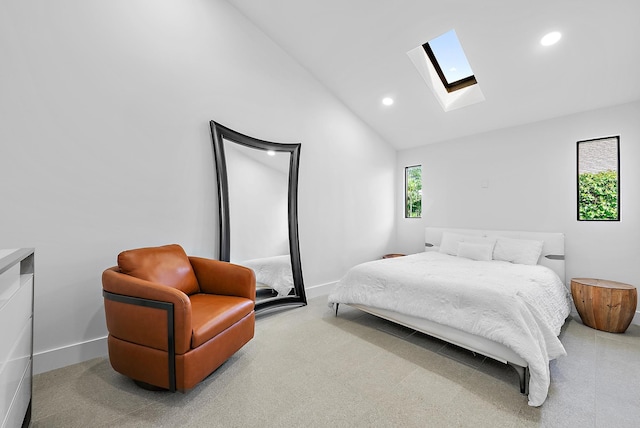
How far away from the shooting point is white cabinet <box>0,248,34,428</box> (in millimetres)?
1063

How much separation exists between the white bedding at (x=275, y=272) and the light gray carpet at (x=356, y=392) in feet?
2.62

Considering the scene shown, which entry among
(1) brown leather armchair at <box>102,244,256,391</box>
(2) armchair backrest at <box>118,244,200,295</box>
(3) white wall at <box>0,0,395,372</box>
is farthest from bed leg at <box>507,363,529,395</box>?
(3) white wall at <box>0,0,395,372</box>

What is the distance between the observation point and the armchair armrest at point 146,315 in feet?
5.40

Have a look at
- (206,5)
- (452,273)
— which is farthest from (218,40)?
(452,273)

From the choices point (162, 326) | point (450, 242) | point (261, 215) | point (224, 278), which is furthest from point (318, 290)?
point (162, 326)

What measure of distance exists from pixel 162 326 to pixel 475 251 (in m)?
3.72

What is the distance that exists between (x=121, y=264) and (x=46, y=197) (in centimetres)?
79

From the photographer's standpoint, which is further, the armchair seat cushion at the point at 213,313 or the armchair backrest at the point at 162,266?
the armchair backrest at the point at 162,266

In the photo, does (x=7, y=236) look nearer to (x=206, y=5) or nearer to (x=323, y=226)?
(x=206, y=5)

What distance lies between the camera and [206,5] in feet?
9.69

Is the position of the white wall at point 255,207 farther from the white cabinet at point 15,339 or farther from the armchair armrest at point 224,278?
the white cabinet at point 15,339

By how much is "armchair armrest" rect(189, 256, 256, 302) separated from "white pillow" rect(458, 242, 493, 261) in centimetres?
298

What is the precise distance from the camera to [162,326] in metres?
1.66

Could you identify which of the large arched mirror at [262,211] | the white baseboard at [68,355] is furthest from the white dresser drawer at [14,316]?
the large arched mirror at [262,211]
